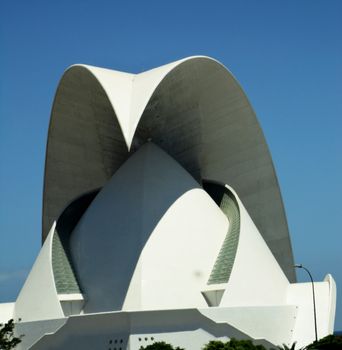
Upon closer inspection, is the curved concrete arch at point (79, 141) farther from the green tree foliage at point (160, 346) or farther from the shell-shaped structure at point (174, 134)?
the green tree foliage at point (160, 346)

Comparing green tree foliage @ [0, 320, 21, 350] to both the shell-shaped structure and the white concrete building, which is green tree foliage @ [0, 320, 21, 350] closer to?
the white concrete building

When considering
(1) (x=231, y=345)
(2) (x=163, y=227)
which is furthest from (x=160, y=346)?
(2) (x=163, y=227)

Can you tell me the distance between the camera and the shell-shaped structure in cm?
3425

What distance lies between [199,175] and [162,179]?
11.5 ft

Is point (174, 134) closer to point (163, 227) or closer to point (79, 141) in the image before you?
point (79, 141)

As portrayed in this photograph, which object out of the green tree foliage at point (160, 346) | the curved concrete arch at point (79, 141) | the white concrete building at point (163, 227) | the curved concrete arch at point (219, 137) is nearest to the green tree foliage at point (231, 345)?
the green tree foliage at point (160, 346)

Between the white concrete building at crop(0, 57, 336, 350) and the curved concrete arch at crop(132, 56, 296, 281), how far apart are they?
6 centimetres

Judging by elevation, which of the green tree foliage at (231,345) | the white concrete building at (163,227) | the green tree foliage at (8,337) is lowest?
the green tree foliage at (231,345)

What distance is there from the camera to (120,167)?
1473 inches

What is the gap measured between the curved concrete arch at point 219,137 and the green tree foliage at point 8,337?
398 inches

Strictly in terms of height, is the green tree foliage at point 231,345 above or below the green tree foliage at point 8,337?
below

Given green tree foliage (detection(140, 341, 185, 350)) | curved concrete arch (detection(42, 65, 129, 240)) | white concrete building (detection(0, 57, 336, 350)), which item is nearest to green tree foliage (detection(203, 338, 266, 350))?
green tree foliage (detection(140, 341, 185, 350))

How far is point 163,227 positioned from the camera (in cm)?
3356

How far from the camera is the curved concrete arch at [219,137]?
115 ft
